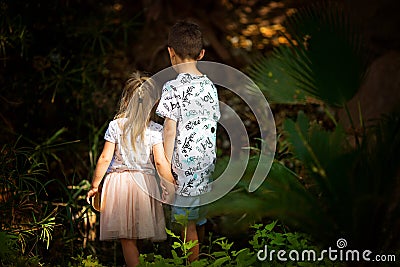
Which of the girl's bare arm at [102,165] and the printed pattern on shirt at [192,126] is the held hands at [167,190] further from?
the girl's bare arm at [102,165]

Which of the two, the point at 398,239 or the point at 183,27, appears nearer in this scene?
the point at 398,239

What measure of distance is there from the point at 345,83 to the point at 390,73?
9.07ft

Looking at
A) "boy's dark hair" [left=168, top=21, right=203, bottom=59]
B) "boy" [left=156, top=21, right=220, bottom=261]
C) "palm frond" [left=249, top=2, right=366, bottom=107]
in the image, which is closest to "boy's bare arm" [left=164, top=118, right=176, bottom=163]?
"boy" [left=156, top=21, right=220, bottom=261]

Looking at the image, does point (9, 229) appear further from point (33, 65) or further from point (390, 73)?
point (390, 73)

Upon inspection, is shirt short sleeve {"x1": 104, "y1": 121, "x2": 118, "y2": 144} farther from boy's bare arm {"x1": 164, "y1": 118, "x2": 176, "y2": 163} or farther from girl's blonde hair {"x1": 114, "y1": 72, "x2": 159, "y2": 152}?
boy's bare arm {"x1": 164, "y1": 118, "x2": 176, "y2": 163}

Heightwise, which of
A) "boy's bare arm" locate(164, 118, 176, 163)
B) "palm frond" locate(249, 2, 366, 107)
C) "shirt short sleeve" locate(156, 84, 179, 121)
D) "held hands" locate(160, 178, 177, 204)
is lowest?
"held hands" locate(160, 178, 177, 204)

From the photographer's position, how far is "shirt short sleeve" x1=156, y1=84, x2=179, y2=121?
12.9 ft

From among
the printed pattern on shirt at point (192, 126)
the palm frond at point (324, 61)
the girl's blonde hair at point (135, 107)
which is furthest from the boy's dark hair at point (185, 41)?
the palm frond at point (324, 61)

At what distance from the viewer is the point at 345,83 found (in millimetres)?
3514

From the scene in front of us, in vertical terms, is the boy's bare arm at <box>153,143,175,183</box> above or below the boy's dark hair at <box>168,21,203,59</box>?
below

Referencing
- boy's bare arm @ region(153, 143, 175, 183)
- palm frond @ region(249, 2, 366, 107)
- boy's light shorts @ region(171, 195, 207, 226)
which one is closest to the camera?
palm frond @ region(249, 2, 366, 107)

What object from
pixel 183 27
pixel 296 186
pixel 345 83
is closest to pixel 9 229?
pixel 183 27

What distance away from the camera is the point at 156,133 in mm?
3980

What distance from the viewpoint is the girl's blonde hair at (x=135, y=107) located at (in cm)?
396
